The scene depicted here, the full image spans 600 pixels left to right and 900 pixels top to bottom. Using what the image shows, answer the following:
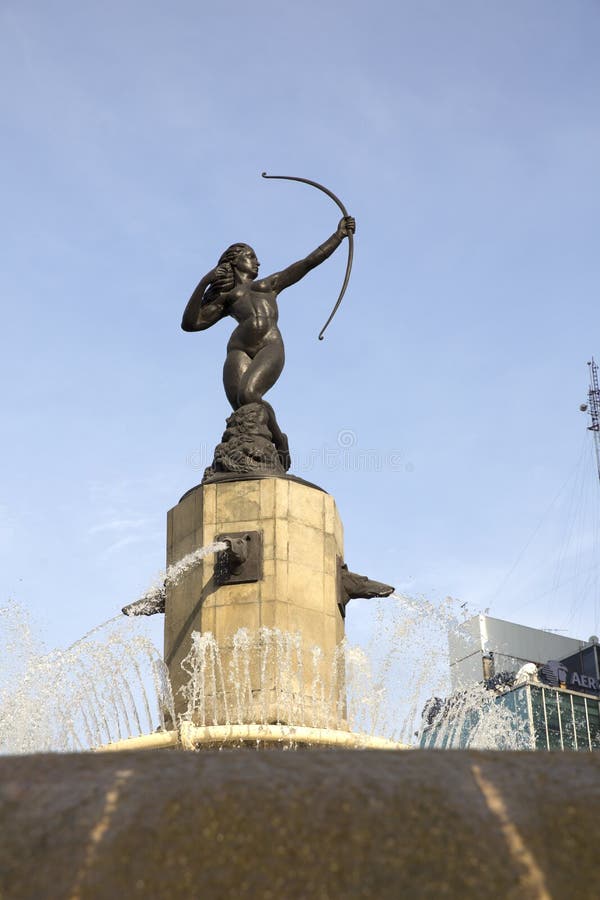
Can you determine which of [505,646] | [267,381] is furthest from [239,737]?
[505,646]

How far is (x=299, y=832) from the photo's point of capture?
3.67m

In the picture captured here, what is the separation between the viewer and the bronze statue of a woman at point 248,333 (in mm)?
12938

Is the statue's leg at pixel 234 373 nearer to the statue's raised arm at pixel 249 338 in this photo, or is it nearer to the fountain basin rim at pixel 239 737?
the statue's raised arm at pixel 249 338

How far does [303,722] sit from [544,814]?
760 centimetres

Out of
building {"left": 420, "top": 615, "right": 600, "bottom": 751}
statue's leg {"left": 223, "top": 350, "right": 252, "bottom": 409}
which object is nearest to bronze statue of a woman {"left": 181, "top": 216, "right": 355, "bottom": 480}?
statue's leg {"left": 223, "top": 350, "right": 252, "bottom": 409}

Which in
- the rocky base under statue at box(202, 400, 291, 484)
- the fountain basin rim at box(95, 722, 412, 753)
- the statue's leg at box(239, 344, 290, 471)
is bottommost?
the fountain basin rim at box(95, 722, 412, 753)

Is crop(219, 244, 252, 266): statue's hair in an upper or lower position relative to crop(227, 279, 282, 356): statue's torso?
upper

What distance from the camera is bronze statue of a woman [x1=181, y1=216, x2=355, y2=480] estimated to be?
509 inches

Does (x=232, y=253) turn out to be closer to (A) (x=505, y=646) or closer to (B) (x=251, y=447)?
(B) (x=251, y=447)

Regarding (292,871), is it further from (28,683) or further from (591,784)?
A: (28,683)

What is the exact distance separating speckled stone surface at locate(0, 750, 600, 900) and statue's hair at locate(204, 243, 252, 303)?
11016mm

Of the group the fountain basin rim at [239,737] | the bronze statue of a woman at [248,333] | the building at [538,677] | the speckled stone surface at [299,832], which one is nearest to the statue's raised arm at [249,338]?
the bronze statue of a woman at [248,333]

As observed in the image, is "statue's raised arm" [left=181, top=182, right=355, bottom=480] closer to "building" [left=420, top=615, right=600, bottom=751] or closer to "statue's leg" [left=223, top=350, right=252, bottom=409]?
"statue's leg" [left=223, top=350, right=252, bottom=409]

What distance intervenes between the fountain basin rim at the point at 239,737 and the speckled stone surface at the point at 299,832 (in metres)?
6.42
